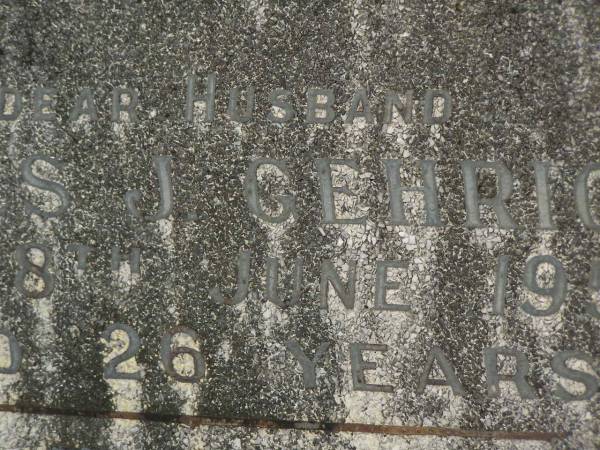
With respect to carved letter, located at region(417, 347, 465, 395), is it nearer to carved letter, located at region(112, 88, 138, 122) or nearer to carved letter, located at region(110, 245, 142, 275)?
carved letter, located at region(110, 245, 142, 275)

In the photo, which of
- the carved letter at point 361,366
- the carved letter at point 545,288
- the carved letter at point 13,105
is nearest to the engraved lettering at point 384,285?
the carved letter at point 361,366

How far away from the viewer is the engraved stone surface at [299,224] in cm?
154

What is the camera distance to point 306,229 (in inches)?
63.2

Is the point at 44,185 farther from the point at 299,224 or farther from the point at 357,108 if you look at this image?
the point at 357,108

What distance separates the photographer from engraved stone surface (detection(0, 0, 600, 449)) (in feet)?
5.06

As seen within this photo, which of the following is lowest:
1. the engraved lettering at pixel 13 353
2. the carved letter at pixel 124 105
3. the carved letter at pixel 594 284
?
the engraved lettering at pixel 13 353

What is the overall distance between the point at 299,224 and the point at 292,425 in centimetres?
65

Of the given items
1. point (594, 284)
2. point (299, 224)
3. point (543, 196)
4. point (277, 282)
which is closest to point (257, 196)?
point (299, 224)

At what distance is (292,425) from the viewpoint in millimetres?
1602

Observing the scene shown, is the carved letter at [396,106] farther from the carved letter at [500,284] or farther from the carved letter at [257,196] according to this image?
the carved letter at [500,284]

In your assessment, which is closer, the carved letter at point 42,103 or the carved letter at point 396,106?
the carved letter at point 396,106

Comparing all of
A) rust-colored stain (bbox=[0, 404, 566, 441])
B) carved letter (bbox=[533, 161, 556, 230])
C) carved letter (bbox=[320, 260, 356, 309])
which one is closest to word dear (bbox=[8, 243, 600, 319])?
carved letter (bbox=[320, 260, 356, 309])

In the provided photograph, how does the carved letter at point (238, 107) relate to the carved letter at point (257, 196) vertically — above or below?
above

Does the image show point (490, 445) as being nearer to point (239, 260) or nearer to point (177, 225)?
point (239, 260)
